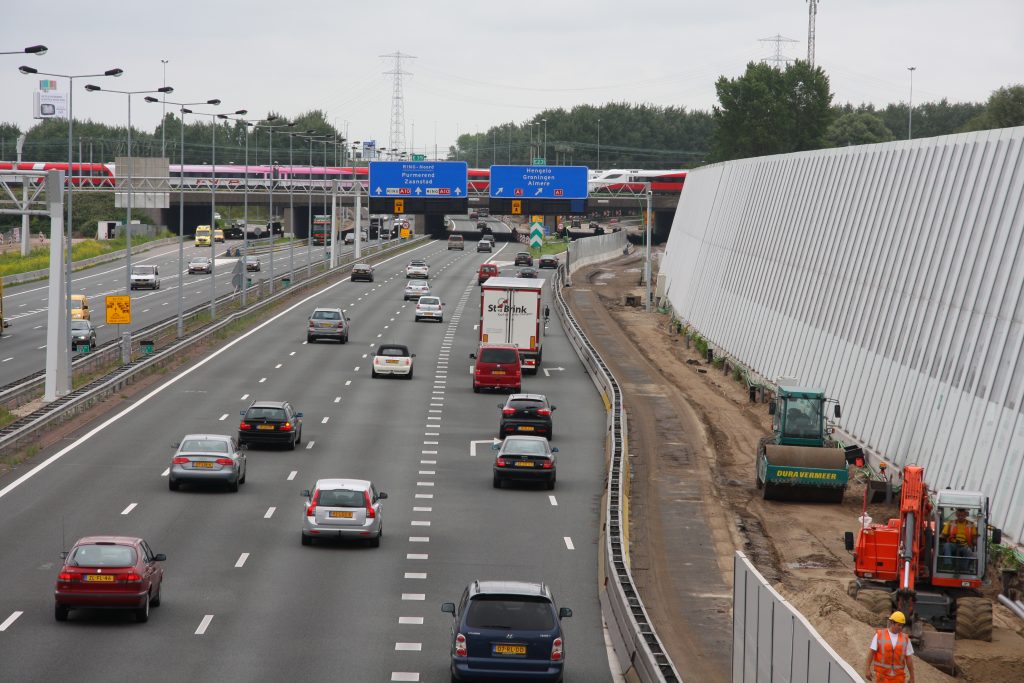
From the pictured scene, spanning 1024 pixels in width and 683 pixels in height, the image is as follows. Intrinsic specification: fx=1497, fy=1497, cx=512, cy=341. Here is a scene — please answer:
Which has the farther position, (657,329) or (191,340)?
(657,329)

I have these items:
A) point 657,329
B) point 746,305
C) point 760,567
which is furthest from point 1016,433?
point 657,329

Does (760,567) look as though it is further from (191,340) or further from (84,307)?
(84,307)

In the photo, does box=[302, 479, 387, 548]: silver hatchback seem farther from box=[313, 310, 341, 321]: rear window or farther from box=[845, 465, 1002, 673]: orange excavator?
box=[313, 310, 341, 321]: rear window

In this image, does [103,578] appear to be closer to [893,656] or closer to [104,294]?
[893,656]

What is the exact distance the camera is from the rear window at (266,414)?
44062mm

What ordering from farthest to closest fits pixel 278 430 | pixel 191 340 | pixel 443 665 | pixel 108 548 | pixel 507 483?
pixel 191 340
pixel 278 430
pixel 507 483
pixel 108 548
pixel 443 665

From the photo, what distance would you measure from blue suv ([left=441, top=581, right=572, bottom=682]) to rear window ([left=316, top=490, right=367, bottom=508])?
10989mm

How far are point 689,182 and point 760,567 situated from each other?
276 ft

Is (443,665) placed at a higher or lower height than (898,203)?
lower

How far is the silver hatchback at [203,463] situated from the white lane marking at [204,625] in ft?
39.7

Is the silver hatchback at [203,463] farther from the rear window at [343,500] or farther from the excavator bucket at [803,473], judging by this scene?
the excavator bucket at [803,473]

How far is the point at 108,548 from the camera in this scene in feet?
80.1

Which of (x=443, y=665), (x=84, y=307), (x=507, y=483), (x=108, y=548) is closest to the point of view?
(x=443, y=665)

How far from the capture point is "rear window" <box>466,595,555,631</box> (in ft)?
67.9
